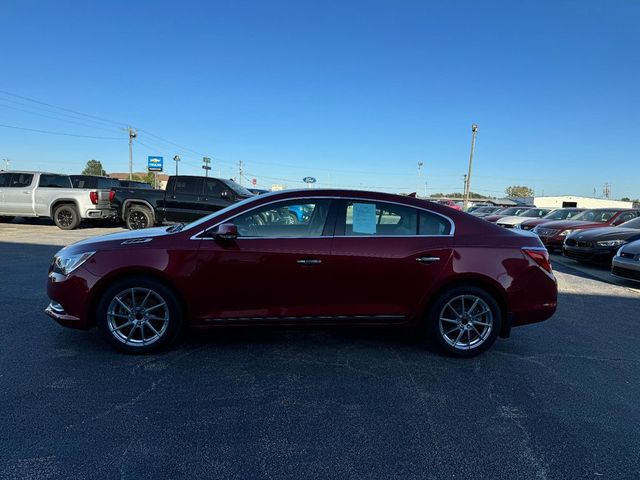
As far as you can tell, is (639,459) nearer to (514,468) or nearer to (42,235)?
(514,468)

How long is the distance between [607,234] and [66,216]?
16535 millimetres

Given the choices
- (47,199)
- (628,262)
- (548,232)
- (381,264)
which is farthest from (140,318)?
(47,199)

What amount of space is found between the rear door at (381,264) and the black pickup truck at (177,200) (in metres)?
10.8

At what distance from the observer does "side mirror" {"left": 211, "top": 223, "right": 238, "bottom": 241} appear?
3.89m

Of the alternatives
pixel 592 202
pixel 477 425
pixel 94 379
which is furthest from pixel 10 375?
pixel 592 202

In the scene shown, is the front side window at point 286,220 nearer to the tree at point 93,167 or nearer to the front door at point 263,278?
the front door at point 263,278

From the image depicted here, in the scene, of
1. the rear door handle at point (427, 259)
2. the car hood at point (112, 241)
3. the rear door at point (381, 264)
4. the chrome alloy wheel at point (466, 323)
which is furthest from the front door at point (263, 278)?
the chrome alloy wheel at point (466, 323)

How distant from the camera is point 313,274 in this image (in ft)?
13.2

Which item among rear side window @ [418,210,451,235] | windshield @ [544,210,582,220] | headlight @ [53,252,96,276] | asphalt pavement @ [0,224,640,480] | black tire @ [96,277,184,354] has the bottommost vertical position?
asphalt pavement @ [0,224,640,480]

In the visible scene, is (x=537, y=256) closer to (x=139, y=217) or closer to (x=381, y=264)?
(x=381, y=264)

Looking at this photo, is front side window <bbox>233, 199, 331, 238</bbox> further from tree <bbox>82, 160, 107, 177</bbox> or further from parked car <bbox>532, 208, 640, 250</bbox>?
tree <bbox>82, 160, 107, 177</bbox>

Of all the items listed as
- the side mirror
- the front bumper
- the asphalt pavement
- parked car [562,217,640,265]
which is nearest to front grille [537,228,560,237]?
parked car [562,217,640,265]

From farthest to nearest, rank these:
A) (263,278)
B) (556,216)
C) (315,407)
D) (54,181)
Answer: (556,216), (54,181), (263,278), (315,407)

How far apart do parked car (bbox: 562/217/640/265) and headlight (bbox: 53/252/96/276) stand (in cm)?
1094
